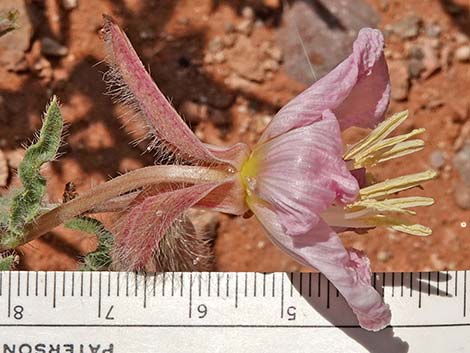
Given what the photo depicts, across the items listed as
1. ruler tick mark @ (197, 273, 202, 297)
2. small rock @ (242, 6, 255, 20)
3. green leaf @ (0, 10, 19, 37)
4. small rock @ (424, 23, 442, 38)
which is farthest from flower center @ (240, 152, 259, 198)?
small rock @ (424, 23, 442, 38)

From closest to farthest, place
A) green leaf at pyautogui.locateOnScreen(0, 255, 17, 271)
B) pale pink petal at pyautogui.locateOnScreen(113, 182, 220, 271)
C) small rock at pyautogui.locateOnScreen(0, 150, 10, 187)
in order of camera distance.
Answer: pale pink petal at pyautogui.locateOnScreen(113, 182, 220, 271) → green leaf at pyautogui.locateOnScreen(0, 255, 17, 271) → small rock at pyautogui.locateOnScreen(0, 150, 10, 187)

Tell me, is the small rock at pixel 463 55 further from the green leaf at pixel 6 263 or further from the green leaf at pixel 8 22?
the green leaf at pixel 6 263

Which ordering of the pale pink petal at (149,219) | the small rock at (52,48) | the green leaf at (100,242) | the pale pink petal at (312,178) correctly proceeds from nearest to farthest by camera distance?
the pale pink petal at (312,178)
the pale pink petal at (149,219)
the green leaf at (100,242)
the small rock at (52,48)

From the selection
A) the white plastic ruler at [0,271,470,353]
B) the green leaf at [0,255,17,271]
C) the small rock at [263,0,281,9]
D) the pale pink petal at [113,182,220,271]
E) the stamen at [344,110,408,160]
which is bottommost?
the white plastic ruler at [0,271,470,353]

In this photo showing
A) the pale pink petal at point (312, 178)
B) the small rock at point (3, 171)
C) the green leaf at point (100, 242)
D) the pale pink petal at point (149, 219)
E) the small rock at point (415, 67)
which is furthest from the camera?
the small rock at point (415, 67)

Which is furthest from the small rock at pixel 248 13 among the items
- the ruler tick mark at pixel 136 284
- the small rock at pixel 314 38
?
the ruler tick mark at pixel 136 284

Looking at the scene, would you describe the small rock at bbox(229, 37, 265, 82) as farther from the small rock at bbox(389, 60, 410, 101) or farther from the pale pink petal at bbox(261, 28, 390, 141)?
the pale pink petal at bbox(261, 28, 390, 141)

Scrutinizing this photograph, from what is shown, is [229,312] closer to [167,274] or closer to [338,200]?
[167,274]
